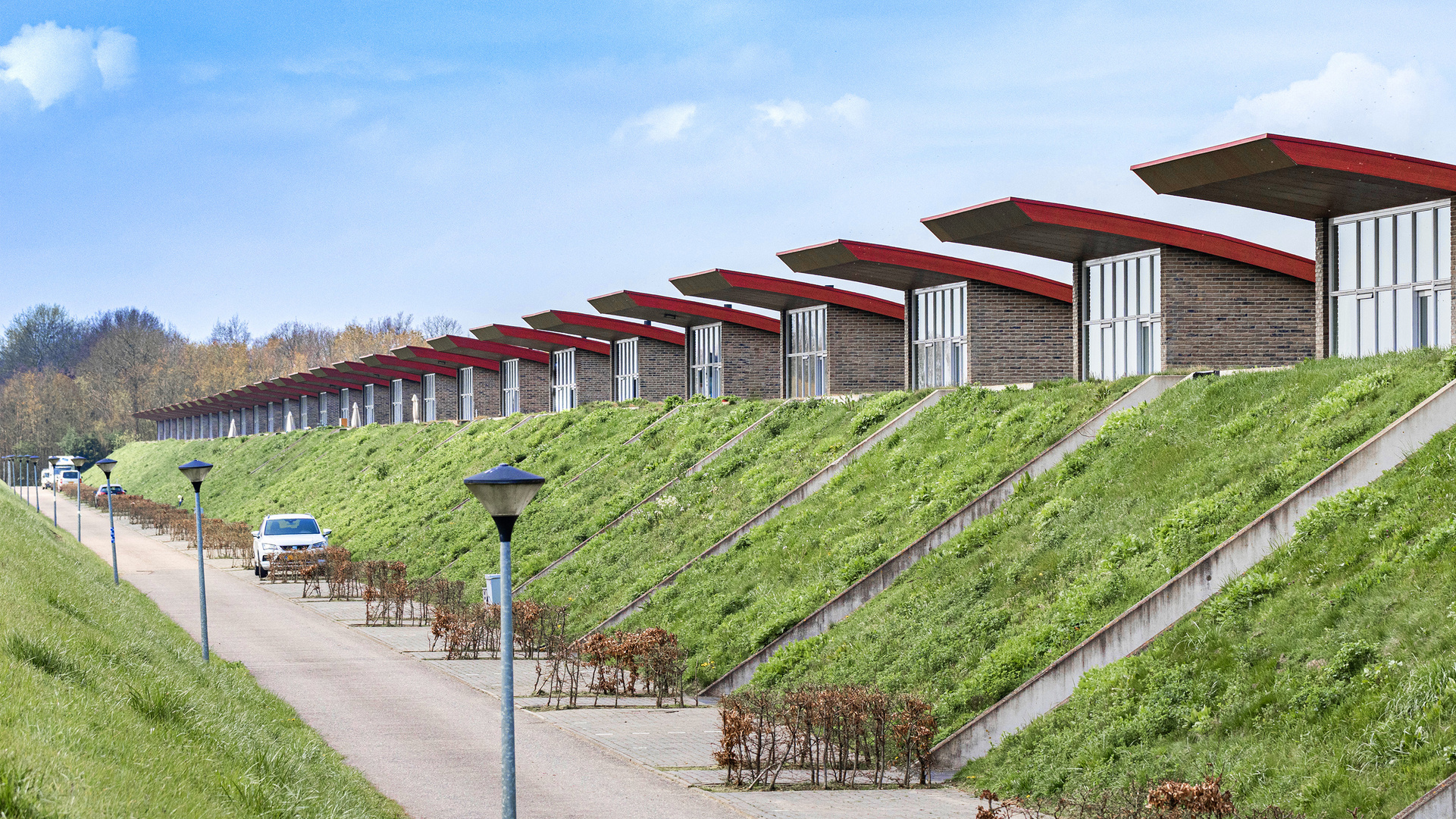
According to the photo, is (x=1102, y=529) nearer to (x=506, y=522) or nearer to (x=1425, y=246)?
(x=506, y=522)

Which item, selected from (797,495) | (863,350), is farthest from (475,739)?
(863,350)

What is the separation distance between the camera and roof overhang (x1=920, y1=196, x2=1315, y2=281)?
902 inches

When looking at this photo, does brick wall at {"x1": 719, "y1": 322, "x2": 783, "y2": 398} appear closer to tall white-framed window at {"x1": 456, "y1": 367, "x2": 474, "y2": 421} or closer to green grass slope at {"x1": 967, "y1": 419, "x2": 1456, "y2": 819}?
tall white-framed window at {"x1": 456, "y1": 367, "x2": 474, "y2": 421}

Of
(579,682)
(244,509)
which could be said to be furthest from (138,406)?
(579,682)

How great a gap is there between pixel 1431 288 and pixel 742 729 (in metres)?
15.0

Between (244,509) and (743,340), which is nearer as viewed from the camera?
(743,340)

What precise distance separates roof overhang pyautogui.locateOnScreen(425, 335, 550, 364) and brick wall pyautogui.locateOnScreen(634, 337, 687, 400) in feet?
27.3

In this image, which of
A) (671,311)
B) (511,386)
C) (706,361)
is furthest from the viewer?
(511,386)

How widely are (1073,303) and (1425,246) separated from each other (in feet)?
28.4

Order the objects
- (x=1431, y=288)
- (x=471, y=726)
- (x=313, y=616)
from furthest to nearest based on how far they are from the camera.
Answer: (x=313, y=616)
(x=1431, y=288)
(x=471, y=726)

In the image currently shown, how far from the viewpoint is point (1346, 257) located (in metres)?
21.4

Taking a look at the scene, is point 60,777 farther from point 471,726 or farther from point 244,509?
point 244,509

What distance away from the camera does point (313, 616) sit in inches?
1033

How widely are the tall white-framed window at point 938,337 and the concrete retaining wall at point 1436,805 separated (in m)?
22.0
